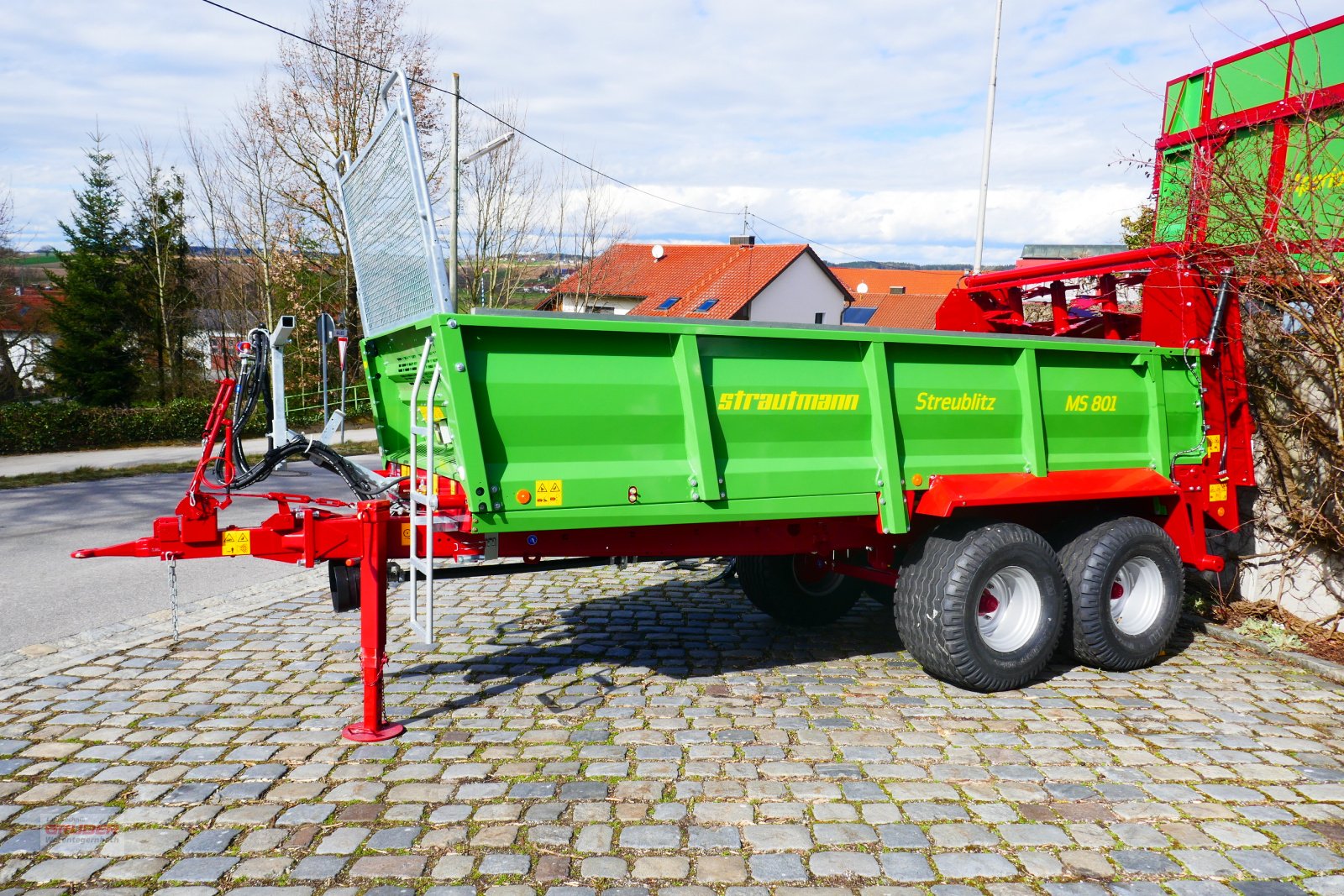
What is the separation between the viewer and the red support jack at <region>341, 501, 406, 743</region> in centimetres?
443

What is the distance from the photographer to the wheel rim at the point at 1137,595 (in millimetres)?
5930

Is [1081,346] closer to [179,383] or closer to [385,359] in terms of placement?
[385,359]

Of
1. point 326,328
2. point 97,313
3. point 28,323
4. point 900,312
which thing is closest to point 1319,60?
point 326,328

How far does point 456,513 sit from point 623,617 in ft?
8.59

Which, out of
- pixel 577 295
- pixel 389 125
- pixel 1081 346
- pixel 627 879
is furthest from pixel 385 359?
pixel 577 295

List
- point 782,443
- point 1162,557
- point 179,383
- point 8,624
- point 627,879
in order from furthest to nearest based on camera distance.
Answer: point 179,383 < point 8,624 < point 1162,557 < point 782,443 < point 627,879

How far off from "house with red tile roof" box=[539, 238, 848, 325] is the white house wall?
1.6 inches

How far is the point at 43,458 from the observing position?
18391 millimetres

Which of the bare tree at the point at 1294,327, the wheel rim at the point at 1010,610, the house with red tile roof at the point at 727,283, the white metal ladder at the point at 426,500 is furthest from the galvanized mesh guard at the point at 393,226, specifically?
the house with red tile roof at the point at 727,283

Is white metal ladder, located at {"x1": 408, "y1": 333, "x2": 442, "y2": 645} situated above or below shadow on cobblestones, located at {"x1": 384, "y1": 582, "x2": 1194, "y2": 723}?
above

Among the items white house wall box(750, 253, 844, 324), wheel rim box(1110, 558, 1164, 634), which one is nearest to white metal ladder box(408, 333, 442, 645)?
wheel rim box(1110, 558, 1164, 634)

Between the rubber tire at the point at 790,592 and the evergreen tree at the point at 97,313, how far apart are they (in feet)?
74.8

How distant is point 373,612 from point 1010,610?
341 cm

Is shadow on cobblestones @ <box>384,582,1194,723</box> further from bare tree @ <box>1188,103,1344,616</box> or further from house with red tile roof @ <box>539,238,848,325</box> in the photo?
house with red tile roof @ <box>539,238,848,325</box>
